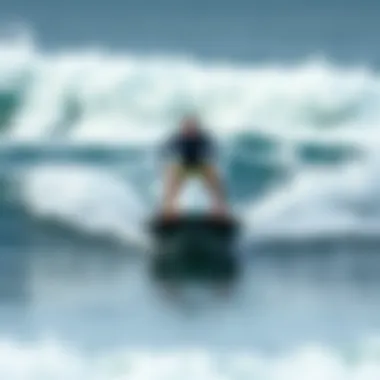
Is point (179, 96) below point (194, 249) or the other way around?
Result: the other way around

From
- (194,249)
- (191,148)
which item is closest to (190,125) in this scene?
(191,148)

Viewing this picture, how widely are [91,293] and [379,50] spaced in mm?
548

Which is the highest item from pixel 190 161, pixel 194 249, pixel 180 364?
pixel 190 161

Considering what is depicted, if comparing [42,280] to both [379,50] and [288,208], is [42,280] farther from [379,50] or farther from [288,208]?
[379,50]

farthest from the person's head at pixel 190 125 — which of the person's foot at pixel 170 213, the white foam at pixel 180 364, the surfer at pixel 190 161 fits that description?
the white foam at pixel 180 364

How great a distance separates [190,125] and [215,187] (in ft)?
0.32

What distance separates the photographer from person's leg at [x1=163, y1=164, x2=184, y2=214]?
1.76m

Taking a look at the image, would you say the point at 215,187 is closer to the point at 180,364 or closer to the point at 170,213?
the point at 170,213

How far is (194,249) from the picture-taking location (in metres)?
1.77

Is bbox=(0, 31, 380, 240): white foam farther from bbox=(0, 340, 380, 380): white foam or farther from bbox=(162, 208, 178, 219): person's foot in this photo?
bbox=(0, 340, 380, 380): white foam

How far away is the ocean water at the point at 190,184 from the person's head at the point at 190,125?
0.01m

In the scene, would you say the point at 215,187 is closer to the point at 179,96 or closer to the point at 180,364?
the point at 179,96

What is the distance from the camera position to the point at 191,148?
177 centimetres

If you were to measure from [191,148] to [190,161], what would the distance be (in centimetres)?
2
